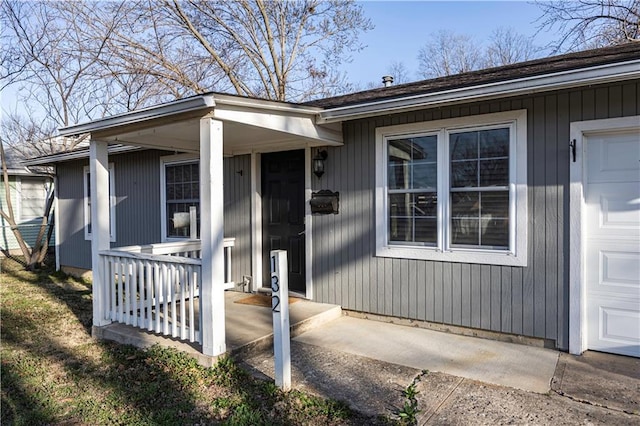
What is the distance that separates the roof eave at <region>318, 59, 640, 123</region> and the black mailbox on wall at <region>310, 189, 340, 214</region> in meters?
0.96

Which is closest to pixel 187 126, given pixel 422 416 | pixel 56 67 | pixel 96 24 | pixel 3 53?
pixel 422 416

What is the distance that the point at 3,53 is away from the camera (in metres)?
11.0

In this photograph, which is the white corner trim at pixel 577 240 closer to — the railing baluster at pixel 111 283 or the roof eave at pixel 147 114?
the roof eave at pixel 147 114

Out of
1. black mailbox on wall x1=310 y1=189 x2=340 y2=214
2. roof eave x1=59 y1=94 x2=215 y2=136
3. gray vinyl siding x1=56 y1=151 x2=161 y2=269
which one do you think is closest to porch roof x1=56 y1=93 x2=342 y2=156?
roof eave x1=59 y1=94 x2=215 y2=136

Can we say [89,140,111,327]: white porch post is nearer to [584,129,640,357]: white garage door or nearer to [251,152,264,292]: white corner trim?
[251,152,264,292]: white corner trim

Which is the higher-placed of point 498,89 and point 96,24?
point 96,24

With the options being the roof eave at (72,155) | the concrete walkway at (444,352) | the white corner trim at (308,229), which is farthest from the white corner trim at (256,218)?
the roof eave at (72,155)

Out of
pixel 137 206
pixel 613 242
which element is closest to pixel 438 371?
pixel 613 242

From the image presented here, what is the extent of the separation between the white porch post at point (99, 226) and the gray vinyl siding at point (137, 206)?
186 centimetres

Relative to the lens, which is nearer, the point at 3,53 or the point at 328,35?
the point at 3,53

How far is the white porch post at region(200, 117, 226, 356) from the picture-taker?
361cm

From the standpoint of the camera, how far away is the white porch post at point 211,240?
361 centimetres

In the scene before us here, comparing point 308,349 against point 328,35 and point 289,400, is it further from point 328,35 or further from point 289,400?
point 328,35

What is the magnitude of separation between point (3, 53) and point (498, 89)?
1294 centimetres
